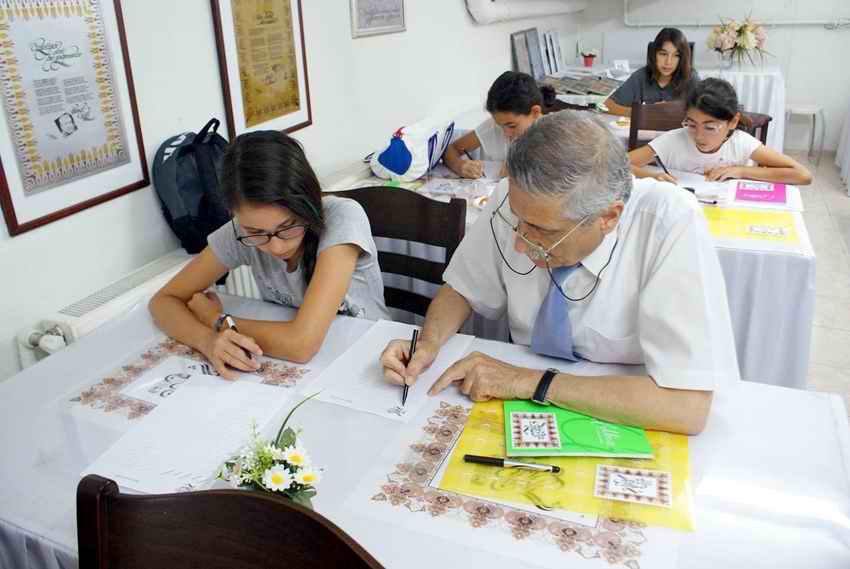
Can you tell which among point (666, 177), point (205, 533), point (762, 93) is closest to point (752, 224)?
point (666, 177)

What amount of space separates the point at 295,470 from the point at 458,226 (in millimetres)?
961

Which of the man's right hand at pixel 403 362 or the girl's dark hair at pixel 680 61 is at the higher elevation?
the girl's dark hair at pixel 680 61

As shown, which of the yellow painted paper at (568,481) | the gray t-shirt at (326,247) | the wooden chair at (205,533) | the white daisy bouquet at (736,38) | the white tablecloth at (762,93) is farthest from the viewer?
the white daisy bouquet at (736,38)

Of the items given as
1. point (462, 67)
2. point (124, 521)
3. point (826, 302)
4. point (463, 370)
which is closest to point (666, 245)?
point (463, 370)

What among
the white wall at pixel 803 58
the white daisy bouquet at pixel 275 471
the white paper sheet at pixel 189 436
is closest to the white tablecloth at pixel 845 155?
the white wall at pixel 803 58

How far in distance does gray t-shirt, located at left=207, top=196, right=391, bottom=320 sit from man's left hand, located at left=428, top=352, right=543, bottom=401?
44 centimetres

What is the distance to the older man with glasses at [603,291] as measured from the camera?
1.00 meters

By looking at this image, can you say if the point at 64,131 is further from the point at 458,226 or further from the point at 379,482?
the point at 379,482

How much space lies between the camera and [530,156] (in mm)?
994

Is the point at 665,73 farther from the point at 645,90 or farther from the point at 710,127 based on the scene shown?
the point at 710,127

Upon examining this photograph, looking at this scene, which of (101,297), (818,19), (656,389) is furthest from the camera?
(818,19)

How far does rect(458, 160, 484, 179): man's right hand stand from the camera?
2.74 m

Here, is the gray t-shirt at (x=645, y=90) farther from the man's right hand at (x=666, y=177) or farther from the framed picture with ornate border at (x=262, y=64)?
the framed picture with ornate border at (x=262, y=64)

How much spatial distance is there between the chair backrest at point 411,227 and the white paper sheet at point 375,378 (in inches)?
13.2
